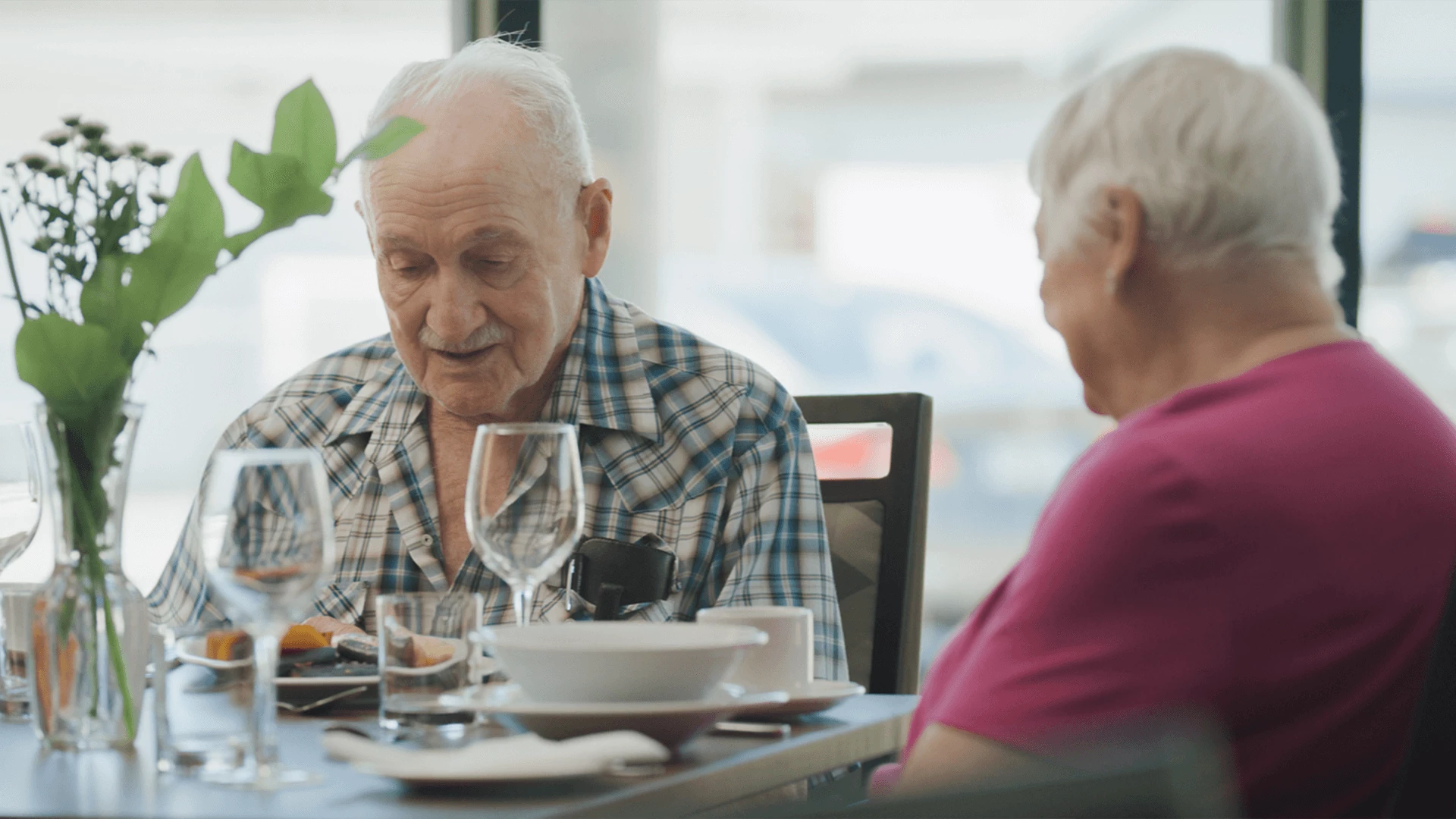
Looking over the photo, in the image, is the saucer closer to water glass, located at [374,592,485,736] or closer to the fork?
water glass, located at [374,592,485,736]

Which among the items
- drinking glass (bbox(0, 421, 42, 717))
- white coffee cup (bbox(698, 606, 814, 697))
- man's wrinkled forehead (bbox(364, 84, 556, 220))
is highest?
man's wrinkled forehead (bbox(364, 84, 556, 220))

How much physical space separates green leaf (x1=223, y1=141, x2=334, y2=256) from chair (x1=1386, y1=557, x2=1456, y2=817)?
86 cm

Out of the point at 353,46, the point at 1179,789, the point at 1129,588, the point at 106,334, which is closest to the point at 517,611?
the point at 106,334

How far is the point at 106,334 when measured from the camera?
47.1 inches

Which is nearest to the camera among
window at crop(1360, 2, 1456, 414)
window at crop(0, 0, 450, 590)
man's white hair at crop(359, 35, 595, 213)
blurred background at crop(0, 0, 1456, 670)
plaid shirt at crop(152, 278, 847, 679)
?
plaid shirt at crop(152, 278, 847, 679)

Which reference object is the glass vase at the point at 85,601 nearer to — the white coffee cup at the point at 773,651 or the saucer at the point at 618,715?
the saucer at the point at 618,715

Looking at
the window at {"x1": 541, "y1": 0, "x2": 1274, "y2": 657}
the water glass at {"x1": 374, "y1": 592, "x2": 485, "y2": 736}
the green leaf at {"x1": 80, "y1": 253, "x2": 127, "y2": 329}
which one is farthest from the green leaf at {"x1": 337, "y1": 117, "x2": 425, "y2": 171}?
the window at {"x1": 541, "y1": 0, "x2": 1274, "y2": 657}

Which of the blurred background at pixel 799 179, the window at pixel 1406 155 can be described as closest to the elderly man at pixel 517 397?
the blurred background at pixel 799 179

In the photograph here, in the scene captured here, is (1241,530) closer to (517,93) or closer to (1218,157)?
(1218,157)

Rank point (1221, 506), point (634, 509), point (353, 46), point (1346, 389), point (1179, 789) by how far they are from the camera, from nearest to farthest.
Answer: point (1179, 789), point (1221, 506), point (1346, 389), point (634, 509), point (353, 46)

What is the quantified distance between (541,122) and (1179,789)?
1.68m

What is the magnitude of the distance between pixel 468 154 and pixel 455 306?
210 millimetres

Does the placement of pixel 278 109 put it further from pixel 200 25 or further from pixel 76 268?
pixel 200 25

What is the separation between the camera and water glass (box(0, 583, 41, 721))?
139cm
